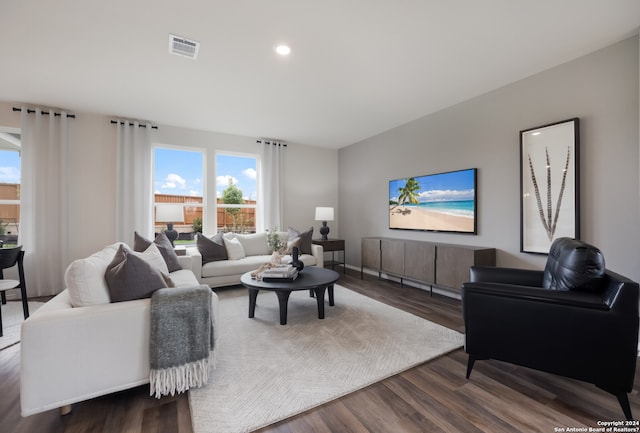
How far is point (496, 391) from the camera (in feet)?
5.79

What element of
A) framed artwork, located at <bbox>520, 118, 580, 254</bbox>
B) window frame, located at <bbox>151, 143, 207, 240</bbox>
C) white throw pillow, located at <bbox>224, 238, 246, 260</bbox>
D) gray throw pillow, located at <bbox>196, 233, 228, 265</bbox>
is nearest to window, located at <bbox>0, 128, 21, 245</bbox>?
window frame, located at <bbox>151, 143, 207, 240</bbox>

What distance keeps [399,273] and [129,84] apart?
4247mm

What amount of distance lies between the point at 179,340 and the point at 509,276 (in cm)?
252

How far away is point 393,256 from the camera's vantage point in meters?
4.23

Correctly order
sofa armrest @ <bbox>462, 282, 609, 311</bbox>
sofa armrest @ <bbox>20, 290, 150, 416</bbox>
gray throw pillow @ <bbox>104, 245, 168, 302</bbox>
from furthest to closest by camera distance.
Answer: gray throw pillow @ <bbox>104, 245, 168, 302</bbox> < sofa armrest @ <bbox>462, 282, 609, 311</bbox> < sofa armrest @ <bbox>20, 290, 150, 416</bbox>

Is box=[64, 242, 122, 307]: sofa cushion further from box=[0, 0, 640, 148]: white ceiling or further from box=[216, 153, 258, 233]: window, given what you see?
box=[216, 153, 258, 233]: window

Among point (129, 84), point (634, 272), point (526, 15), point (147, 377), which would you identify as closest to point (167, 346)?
point (147, 377)

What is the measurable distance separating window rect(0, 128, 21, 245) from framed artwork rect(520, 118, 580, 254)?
6.58 m

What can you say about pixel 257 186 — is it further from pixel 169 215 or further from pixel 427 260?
pixel 427 260

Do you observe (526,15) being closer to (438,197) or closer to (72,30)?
(438,197)

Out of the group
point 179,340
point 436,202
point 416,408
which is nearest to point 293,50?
point 179,340

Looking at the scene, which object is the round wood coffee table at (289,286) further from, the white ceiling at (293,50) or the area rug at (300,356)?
the white ceiling at (293,50)

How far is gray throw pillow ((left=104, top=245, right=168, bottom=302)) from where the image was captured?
5.56 feet

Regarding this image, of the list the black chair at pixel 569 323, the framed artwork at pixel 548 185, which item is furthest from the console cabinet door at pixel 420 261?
the black chair at pixel 569 323
